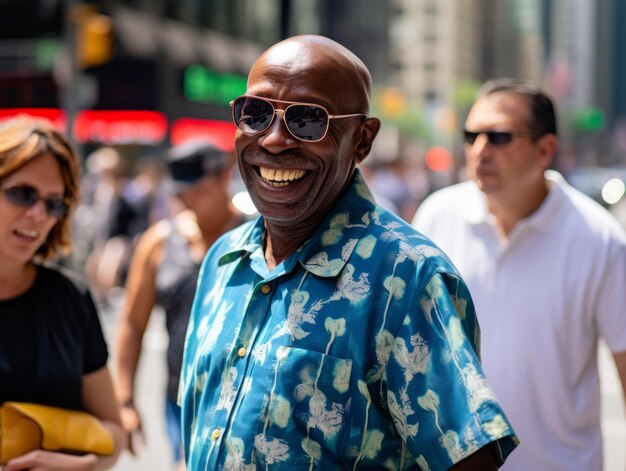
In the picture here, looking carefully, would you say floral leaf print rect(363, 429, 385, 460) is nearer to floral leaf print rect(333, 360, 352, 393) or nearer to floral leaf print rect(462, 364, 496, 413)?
floral leaf print rect(333, 360, 352, 393)

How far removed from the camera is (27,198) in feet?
11.5

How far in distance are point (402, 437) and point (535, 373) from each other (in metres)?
1.53

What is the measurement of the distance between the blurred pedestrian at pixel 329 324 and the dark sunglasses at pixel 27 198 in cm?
116

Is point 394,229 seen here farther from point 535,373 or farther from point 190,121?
point 190,121

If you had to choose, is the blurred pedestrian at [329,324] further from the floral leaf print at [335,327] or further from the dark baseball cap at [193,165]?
the dark baseball cap at [193,165]

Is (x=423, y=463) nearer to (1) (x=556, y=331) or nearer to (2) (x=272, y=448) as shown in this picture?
(2) (x=272, y=448)

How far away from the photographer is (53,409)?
3336 mm

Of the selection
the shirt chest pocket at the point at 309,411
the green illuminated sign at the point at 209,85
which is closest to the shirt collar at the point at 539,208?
the shirt chest pocket at the point at 309,411

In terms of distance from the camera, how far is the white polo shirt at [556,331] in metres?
3.67

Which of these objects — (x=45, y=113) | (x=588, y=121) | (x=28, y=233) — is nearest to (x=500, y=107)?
(x=28, y=233)

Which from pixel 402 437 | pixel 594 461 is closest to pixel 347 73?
pixel 402 437

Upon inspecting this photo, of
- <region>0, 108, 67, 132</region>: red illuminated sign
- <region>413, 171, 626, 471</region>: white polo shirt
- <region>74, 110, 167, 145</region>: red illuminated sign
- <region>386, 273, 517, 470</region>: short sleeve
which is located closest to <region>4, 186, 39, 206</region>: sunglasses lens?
<region>413, 171, 626, 471</region>: white polo shirt

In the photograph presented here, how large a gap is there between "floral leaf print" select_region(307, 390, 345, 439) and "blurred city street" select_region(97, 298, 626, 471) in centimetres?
332

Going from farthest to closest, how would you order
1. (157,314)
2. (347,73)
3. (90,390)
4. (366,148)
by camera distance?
(157,314) < (90,390) < (366,148) < (347,73)
